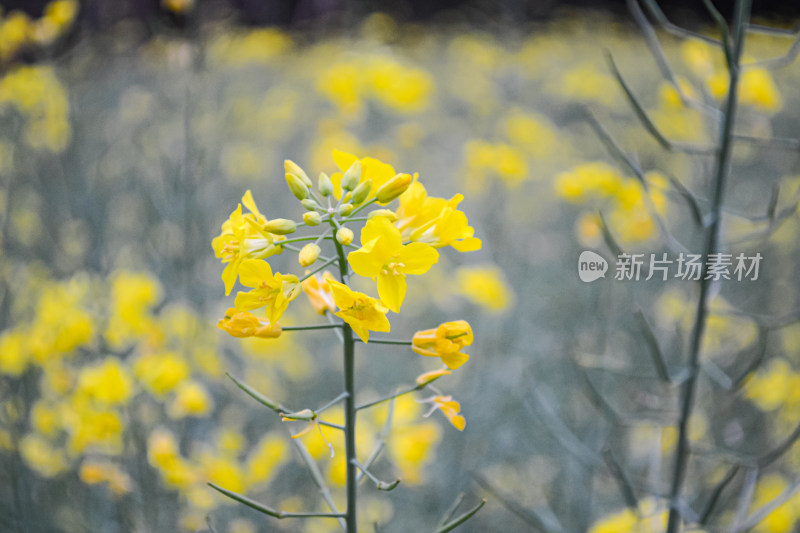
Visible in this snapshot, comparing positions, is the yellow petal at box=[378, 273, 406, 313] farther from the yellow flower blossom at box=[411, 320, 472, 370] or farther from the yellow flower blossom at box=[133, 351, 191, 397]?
the yellow flower blossom at box=[133, 351, 191, 397]

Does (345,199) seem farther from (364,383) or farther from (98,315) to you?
(364,383)

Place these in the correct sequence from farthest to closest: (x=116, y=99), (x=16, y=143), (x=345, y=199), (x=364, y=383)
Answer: (x=116, y=99) → (x=364, y=383) → (x=16, y=143) → (x=345, y=199)

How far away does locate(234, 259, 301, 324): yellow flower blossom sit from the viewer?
90 centimetres

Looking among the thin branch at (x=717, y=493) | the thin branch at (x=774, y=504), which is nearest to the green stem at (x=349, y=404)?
the thin branch at (x=717, y=493)

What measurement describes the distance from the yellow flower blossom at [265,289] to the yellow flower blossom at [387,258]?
0.38 ft

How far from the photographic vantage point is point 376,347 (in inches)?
150

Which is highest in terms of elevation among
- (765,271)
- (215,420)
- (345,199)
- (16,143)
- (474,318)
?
(16,143)

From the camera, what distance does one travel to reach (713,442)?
9.22 ft

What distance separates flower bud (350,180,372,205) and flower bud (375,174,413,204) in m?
0.02

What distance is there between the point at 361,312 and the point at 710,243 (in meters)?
0.82

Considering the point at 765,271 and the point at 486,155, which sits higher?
the point at 486,155

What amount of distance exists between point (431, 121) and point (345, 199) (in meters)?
5.74

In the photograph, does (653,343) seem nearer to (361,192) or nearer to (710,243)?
(710,243)

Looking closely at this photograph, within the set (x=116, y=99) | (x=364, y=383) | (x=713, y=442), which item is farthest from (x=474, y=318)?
(x=116, y=99)
